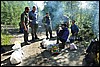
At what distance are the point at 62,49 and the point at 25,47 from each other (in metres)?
1.74

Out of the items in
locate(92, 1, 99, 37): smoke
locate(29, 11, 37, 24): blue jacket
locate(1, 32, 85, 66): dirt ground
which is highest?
locate(29, 11, 37, 24): blue jacket

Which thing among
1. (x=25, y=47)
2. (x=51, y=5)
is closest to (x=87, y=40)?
(x=25, y=47)

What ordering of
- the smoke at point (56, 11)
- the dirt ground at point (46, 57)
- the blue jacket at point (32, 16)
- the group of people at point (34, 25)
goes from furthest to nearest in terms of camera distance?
the smoke at point (56, 11) < the blue jacket at point (32, 16) < the group of people at point (34, 25) < the dirt ground at point (46, 57)

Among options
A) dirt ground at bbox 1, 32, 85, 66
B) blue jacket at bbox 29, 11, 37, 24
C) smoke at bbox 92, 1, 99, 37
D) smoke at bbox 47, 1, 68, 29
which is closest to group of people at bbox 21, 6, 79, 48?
blue jacket at bbox 29, 11, 37, 24

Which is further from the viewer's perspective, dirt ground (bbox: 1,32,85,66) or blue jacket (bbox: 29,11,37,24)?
blue jacket (bbox: 29,11,37,24)

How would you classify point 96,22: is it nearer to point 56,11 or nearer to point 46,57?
point 56,11

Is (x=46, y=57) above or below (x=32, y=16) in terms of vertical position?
below

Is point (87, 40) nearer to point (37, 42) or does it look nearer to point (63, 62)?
point (37, 42)

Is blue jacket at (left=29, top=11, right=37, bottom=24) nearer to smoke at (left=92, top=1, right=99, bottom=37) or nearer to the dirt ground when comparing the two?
the dirt ground

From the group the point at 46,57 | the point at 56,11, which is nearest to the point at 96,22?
the point at 56,11

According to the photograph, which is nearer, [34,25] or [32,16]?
[32,16]

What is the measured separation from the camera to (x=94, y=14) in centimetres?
1438

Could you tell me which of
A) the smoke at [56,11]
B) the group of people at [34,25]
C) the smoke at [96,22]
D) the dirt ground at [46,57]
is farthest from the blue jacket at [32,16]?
the smoke at [56,11]

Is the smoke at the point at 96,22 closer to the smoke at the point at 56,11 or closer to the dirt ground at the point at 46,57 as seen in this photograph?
the dirt ground at the point at 46,57
